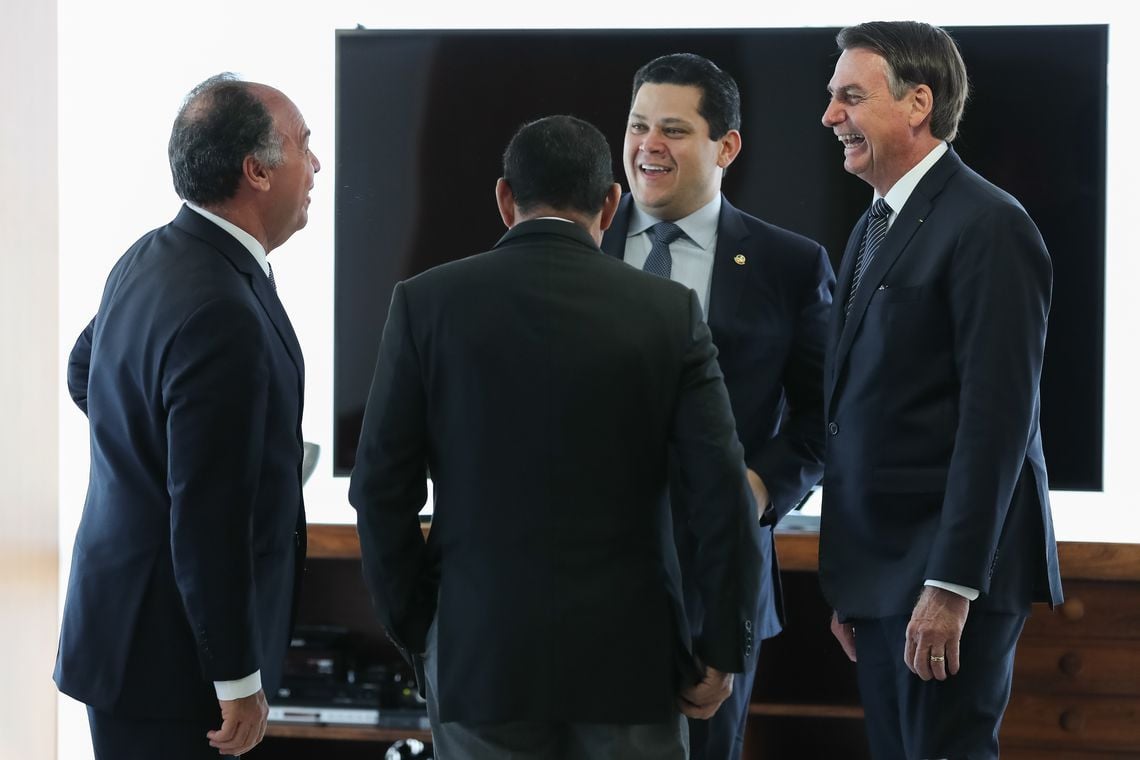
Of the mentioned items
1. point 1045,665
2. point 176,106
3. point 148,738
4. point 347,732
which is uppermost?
point 176,106

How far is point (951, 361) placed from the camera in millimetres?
1838

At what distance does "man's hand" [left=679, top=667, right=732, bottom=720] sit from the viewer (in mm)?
1637

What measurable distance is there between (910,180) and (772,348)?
0.37 meters

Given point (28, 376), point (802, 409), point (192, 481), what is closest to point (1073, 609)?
point (802, 409)

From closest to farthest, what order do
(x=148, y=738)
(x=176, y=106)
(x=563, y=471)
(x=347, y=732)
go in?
(x=563, y=471), (x=148, y=738), (x=347, y=732), (x=176, y=106)

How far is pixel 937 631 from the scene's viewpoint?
1773 millimetres

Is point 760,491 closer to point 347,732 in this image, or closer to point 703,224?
point 703,224

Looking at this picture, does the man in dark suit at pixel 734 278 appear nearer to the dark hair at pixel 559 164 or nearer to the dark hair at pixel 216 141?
the dark hair at pixel 559 164

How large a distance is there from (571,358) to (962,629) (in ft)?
2.45

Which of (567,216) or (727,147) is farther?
(727,147)

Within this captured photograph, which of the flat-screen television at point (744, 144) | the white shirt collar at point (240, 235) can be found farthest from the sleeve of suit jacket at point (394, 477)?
the flat-screen television at point (744, 144)

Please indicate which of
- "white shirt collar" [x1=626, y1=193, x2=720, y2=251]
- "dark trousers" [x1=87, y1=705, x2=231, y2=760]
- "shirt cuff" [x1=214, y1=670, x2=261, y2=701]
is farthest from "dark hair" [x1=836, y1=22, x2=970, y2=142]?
"dark trousers" [x1=87, y1=705, x2=231, y2=760]

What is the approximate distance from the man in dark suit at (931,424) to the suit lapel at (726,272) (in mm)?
190

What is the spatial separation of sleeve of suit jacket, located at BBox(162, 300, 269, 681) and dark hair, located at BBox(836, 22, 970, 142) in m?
1.13
